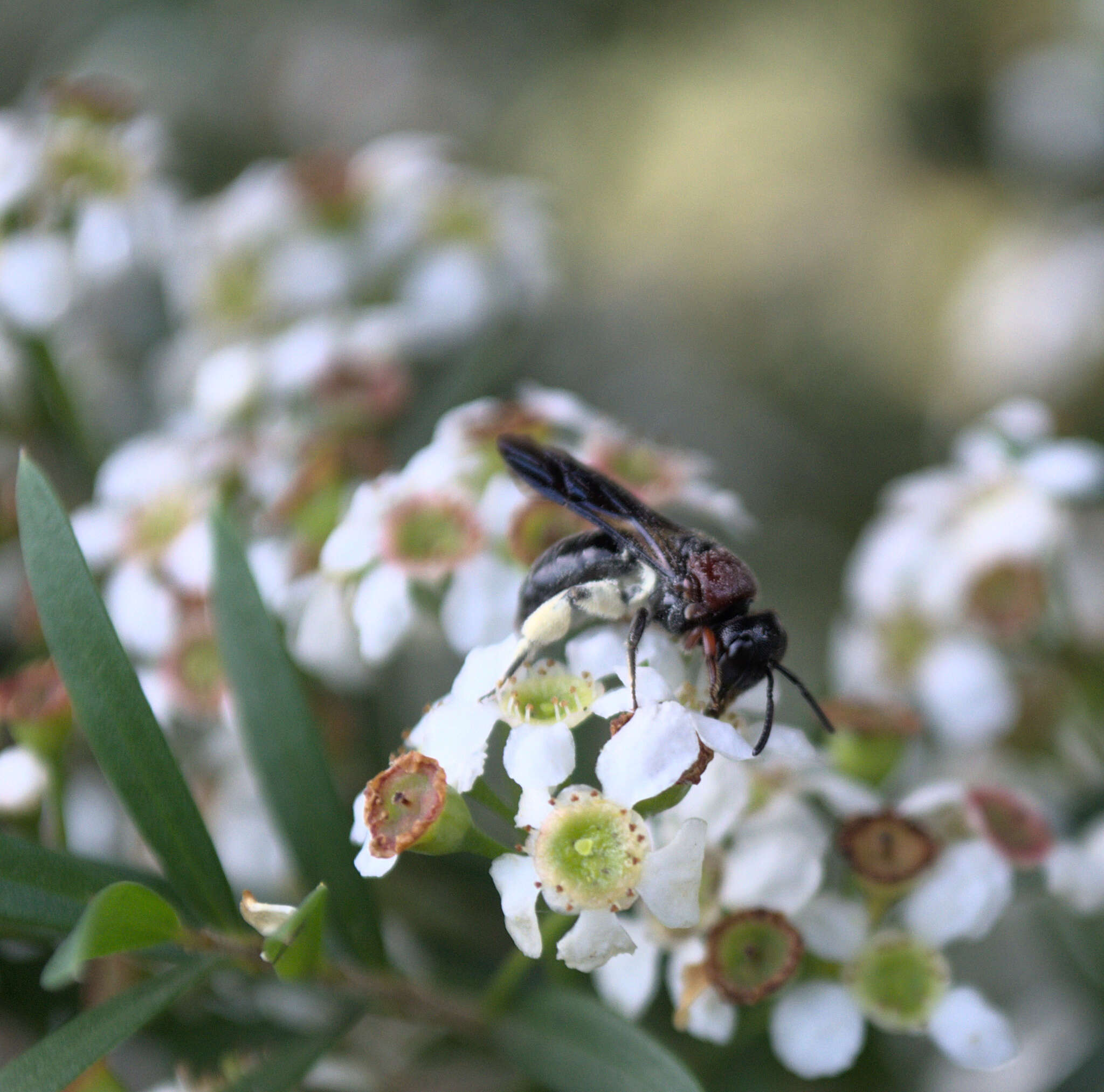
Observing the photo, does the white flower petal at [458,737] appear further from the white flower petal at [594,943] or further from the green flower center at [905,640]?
the green flower center at [905,640]

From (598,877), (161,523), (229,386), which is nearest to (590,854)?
(598,877)

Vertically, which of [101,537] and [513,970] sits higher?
[101,537]

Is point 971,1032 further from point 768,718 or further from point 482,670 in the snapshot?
point 482,670

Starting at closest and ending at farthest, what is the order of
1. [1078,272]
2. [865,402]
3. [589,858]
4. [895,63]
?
[589,858]
[1078,272]
[865,402]
[895,63]

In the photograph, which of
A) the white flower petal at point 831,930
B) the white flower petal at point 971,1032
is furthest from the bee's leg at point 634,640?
the white flower petal at point 971,1032

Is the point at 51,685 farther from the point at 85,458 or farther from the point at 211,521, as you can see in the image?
the point at 85,458

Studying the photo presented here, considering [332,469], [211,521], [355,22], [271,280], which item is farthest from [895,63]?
[211,521]

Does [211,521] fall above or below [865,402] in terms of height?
above
